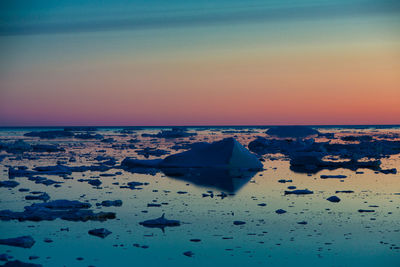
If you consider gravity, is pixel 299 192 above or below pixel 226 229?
above

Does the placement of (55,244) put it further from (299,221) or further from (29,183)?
(29,183)

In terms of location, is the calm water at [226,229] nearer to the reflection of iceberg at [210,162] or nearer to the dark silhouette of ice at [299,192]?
the dark silhouette of ice at [299,192]

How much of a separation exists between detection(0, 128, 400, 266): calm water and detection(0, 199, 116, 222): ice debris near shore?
0.72 feet

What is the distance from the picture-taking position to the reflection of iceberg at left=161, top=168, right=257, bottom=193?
1080 centimetres

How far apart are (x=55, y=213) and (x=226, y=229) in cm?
275

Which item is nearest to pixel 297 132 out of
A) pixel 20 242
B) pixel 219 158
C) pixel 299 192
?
pixel 219 158

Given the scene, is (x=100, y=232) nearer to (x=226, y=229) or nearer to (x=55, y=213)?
(x=55, y=213)

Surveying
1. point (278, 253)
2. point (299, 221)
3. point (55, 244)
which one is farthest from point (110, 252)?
point (299, 221)

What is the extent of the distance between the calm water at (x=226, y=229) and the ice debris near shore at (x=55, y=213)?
0.22 meters

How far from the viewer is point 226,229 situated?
6.63 metres

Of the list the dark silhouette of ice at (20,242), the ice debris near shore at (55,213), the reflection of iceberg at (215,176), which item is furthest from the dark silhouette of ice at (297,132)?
the dark silhouette of ice at (20,242)

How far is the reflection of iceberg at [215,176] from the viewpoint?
10.8 metres

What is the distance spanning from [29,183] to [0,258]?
19.7 ft

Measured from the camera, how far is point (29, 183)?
10.9 meters
